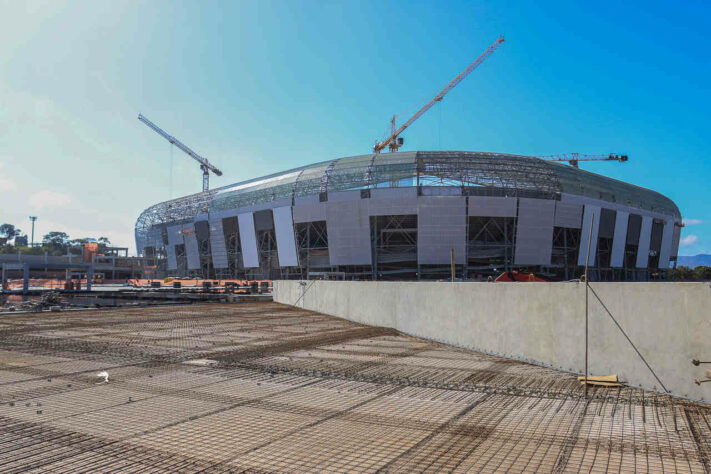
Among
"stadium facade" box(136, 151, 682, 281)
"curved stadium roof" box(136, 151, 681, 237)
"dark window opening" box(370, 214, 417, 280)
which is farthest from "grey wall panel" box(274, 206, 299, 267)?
"dark window opening" box(370, 214, 417, 280)

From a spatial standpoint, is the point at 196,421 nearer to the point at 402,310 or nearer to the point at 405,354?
the point at 405,354

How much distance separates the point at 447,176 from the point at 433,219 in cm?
523

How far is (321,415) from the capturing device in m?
5.76

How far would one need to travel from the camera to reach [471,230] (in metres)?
55.2

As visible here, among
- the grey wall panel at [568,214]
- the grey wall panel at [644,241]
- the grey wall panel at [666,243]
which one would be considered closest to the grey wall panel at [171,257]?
the grey wall panel at [568,214]

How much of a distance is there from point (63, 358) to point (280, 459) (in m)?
7.05

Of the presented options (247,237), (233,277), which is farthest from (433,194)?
(233,277)

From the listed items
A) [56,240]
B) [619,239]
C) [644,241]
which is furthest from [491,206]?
[56,240]

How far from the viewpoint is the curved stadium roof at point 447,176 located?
171 feet

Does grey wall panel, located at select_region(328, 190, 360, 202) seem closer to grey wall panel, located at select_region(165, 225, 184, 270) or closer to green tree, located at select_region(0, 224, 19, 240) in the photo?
grey wall panel, located at select_region(165, 225, 184, 270)

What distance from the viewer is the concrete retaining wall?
6.51m

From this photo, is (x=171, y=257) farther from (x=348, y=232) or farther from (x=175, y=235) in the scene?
(x=348, y=232)

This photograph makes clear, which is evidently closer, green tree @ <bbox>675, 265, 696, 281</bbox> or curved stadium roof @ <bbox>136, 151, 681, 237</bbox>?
curved stadium roof @ <bbox>136, 151, 681, 237</bbox>

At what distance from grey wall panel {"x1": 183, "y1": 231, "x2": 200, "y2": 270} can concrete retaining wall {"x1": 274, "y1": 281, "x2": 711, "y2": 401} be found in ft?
196
